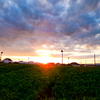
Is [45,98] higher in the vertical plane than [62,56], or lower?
lower

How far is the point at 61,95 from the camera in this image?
→ 12.1 m

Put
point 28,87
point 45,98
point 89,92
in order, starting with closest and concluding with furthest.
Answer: point 45,98 < point 89,92 < point 28,87

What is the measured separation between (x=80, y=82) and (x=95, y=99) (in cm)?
419

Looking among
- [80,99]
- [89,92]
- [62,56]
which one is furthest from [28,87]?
[62,56]

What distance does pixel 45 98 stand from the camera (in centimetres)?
1169

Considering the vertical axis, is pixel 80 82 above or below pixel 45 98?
above

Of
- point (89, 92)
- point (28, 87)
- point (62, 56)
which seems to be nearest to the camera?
point (89, 92)

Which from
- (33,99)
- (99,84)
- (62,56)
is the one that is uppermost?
(62,56)

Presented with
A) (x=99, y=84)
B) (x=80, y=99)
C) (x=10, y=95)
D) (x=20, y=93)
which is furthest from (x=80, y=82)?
(x=10, y=95)

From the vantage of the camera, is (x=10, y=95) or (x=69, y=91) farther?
(x=69, y=91)

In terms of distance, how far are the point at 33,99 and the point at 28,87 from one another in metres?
2.64

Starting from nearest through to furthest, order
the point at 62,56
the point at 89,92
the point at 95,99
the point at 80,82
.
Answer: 1. the point at 95,99
2. the point at 89,92
3. the point at 80,82
4. the point at 62,56

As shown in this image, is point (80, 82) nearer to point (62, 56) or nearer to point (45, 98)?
point (45, 98)

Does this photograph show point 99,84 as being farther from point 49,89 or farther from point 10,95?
point 10,95
